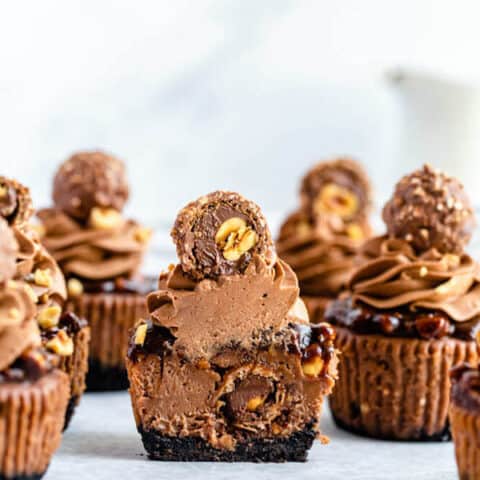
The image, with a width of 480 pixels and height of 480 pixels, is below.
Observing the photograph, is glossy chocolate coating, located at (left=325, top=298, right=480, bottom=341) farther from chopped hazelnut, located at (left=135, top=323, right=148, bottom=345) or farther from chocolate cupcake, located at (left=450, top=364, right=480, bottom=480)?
chopped hazelnut, located at (left=135, top=323, right=148, bottom=345)

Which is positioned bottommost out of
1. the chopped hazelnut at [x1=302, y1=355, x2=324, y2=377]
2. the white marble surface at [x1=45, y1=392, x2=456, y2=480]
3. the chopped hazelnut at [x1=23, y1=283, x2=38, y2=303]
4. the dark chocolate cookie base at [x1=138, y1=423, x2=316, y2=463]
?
the white marble surface at [x1=45, y1=392, x2=456, y2=480]

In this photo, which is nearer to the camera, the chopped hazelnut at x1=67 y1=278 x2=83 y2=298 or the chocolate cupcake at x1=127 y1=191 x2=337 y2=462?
the chocolate cupcake at x1=127 y1=191 x2=337 y2=462

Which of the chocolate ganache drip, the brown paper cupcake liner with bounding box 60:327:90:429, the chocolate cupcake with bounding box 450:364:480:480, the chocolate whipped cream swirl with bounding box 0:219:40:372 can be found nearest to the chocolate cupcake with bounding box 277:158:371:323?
the chocolate ganache drip

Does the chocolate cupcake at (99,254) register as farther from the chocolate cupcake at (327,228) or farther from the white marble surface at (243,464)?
the chocolate cupcake at (327,228)

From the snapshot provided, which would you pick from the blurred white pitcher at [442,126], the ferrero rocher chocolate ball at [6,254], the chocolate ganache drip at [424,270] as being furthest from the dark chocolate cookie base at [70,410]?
the blurred white pitcher at [442,126]

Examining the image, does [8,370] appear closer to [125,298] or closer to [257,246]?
[257,246]

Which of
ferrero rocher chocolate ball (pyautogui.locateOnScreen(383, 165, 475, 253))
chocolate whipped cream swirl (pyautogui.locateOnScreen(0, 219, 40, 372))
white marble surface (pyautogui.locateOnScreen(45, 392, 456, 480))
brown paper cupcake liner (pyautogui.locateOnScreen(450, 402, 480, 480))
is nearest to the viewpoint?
chocolate whipped cream swirl (pyautogui.locateOnScreen(0, 219, 40, 372))

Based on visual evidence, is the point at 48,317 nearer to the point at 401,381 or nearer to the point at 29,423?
the point at 29,423
